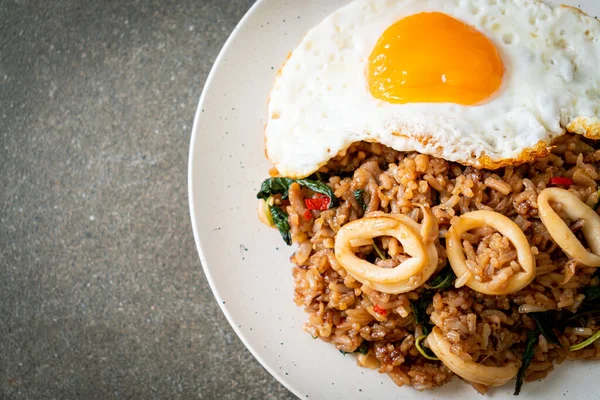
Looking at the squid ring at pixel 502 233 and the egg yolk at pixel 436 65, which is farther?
the egg yolk at pixel 436 65

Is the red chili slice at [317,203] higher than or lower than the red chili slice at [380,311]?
higher

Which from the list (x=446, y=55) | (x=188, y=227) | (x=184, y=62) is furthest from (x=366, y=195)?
(x=184, y=62)

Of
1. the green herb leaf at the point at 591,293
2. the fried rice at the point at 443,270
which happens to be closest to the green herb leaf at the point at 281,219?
the fried rice at the point at 443,270

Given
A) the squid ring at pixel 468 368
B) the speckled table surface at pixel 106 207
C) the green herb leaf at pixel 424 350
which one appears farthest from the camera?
the speckled table surface at pixel 106 207

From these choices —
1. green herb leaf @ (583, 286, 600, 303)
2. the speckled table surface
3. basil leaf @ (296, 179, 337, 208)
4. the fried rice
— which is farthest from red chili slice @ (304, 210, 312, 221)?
green herb leaf @ (583, 286, 600, 303)

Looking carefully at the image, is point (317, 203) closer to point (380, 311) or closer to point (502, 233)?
point (380, 311)

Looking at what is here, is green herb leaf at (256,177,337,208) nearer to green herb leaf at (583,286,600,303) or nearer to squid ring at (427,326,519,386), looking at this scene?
squid ring at (427,326,519,386)

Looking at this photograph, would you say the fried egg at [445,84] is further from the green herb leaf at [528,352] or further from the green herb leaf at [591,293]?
the green herb leaf at [528,352]
